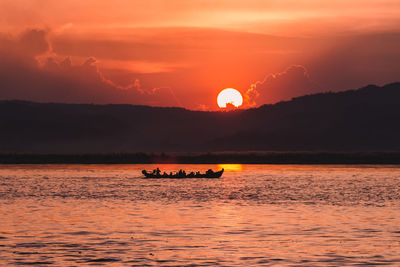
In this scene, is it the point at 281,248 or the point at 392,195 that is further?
the point at 392,195

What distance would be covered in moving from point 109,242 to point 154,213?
51.7ft

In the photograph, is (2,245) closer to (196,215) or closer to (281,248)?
(281,248)

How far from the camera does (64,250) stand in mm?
34344

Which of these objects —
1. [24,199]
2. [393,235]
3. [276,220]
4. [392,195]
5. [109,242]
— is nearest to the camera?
[109,242]

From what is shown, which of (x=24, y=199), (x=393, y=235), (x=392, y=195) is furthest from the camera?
→ (x=392, y=195)

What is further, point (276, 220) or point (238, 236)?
point (276, 220)

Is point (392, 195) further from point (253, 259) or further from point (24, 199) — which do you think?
point (253, 259)

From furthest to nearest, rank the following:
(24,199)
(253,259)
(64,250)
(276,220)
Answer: (24,199) < (276,220) < (64,250) < (253,259)

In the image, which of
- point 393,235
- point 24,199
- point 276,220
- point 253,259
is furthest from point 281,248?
point 24,199

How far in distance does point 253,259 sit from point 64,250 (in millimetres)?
9257

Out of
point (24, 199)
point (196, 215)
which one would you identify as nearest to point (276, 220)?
point (196, 215)

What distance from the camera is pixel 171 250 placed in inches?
1359

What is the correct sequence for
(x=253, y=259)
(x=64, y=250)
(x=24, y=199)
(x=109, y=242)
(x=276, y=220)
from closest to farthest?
(x=253, y=259) < (x=64, y=250) < (x=109, y=242) < (x=276, y=220) < (x=24, y=199)

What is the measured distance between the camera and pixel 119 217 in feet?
164
